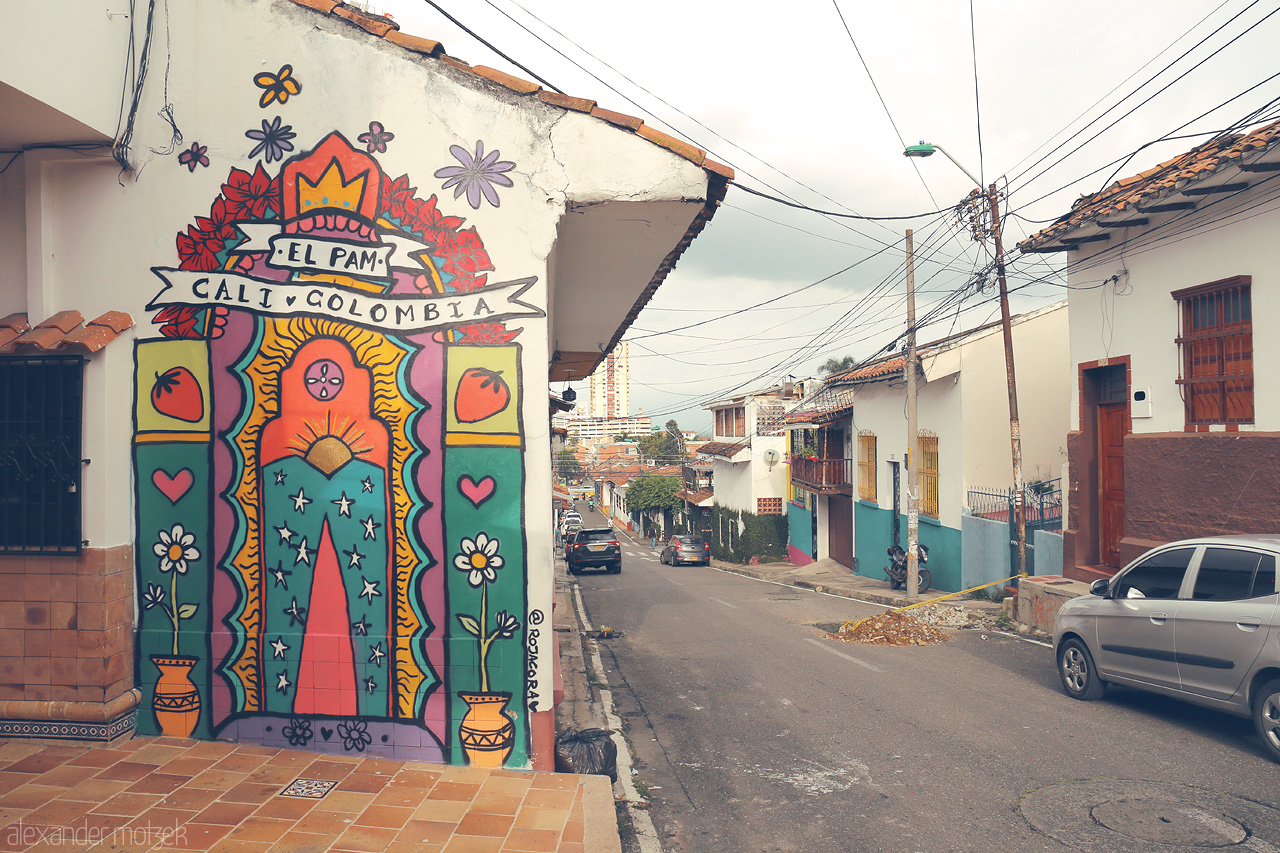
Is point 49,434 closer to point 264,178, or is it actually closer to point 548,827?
point 264,178

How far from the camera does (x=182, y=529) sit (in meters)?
5.38

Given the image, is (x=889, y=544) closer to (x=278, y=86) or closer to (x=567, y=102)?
(x=567, y=102)

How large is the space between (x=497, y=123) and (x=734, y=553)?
34.6 meters

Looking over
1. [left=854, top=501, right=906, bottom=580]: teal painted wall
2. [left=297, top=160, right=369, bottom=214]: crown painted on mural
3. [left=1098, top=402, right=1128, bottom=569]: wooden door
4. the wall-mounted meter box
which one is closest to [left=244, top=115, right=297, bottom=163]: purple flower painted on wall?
[left=297, top=160, right=369, bottom=214]: crown painted on mural

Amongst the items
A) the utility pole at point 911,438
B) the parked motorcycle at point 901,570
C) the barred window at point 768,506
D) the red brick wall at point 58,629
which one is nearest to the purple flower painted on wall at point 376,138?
the red brick wall at point 58,629

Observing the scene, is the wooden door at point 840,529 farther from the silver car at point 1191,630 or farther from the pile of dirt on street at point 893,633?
the silver car at point 1191,630

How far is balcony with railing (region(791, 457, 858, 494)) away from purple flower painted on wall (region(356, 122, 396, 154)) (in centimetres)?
2189

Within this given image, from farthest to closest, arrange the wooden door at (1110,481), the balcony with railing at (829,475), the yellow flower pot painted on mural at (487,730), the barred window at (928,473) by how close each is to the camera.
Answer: the balcony with railing at (829,475) → the barred window at (928,473) → the wooden door at (1110,481) → the yellow flower pot painted on mural at (487,730)

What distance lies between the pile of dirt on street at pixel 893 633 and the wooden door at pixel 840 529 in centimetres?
1464

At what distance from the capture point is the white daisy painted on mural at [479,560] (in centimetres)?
527

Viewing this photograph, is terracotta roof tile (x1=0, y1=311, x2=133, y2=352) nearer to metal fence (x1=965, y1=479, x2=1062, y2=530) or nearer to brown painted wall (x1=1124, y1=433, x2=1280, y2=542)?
brown painted wall (x1=1124, y1=433, x2=1280, y2=542)

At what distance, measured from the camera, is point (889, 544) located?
22.5 metres

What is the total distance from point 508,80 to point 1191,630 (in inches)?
266

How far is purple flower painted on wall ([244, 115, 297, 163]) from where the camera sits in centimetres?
539
